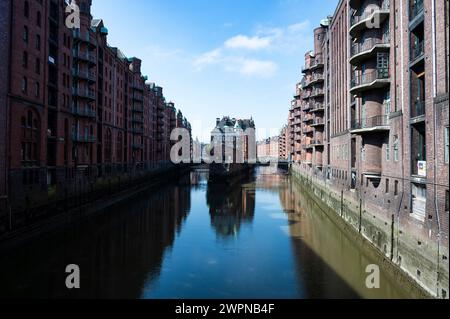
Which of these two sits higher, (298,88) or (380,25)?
(298,88)

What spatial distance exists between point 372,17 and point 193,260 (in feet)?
60.1

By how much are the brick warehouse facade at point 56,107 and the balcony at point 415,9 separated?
25794 millimetres

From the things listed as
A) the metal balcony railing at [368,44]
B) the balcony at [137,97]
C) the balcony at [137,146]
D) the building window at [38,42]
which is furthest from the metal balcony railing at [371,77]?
the balcony at [137,97]

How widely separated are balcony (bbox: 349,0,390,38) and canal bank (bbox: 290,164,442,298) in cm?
1153

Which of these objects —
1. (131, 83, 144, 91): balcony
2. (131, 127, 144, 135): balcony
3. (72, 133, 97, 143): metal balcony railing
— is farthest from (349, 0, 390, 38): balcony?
(131, 127, 144, 135): balcony

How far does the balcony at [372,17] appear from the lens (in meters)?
19.4

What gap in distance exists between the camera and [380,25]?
20.4 metres

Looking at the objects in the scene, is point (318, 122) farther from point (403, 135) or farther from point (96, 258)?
point (96, 258)

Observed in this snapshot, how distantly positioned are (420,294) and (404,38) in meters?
12.1

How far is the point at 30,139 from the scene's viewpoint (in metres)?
26.8

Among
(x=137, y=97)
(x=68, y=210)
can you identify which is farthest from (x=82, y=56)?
(x=137, y=97)

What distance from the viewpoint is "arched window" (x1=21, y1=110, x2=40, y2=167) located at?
2586cm
